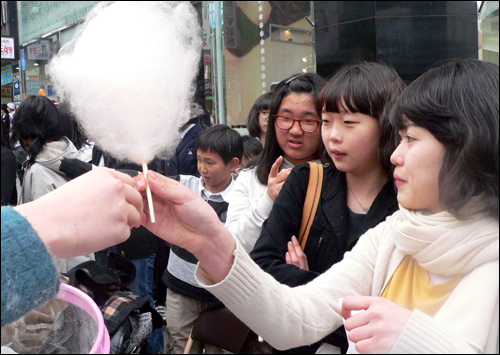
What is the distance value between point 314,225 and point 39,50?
1077mm

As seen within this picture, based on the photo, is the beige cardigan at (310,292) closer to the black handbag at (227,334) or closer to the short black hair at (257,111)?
the black handbag at (227,334)

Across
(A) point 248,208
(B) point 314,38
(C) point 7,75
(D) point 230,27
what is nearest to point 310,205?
(A) point 248,208

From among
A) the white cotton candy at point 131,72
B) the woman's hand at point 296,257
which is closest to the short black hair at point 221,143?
the woman's hand at point 296,257

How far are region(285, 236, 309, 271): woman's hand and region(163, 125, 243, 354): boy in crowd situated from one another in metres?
0.82

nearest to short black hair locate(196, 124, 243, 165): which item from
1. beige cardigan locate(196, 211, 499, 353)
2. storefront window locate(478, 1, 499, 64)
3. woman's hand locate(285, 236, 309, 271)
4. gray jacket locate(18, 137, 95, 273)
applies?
gray jacket locate(18, 137, 95, 273)

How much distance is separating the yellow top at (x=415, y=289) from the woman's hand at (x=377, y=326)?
0.05 m

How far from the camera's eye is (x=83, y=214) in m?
0.76

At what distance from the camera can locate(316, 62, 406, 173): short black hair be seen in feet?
4.57

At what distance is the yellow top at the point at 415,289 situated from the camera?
721 mm

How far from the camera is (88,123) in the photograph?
0.93 metres

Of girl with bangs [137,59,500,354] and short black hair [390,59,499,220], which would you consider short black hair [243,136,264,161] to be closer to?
girl with bangs [137,59,500,354]

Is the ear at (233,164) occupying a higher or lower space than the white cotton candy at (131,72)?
lower

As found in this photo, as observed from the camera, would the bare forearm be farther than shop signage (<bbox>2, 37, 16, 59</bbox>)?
No

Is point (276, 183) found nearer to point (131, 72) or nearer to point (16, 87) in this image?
point (131, 72)
